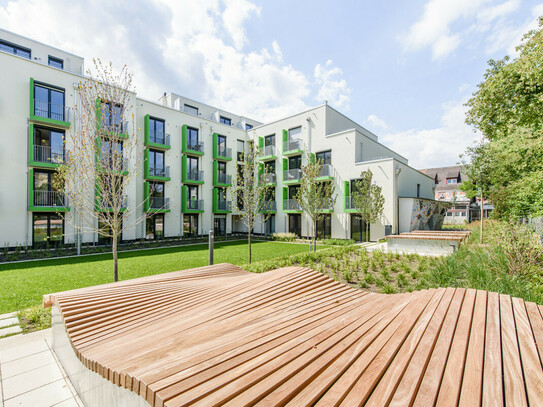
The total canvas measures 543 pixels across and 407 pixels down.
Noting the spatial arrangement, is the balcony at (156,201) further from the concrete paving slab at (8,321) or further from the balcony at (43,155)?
the concrete paving slab at (8,321)

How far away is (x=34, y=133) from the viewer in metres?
15.1

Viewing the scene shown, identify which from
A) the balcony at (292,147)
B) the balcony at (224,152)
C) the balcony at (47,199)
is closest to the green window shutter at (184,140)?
the balcony at (224,152)

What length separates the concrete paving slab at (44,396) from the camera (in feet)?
9.35

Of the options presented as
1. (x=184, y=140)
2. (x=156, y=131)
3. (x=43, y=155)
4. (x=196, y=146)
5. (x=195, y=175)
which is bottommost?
(x=195, y=175)

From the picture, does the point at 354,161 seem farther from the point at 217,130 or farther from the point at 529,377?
the point at 529,377

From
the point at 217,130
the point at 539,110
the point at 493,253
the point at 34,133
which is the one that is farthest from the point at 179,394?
the point at 217,130

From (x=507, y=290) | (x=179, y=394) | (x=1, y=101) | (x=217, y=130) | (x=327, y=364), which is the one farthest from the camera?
(x=217, y=130)

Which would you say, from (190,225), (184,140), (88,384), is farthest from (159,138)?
(88,384)

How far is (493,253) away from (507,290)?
266cm

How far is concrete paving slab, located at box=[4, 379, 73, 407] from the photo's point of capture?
9.35ft

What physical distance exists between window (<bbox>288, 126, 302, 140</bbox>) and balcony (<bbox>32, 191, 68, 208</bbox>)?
56.5ft

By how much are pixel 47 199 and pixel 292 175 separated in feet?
56.4

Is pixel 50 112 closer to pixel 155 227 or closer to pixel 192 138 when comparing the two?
pixel 192 138

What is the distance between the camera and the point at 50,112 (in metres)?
15.4
